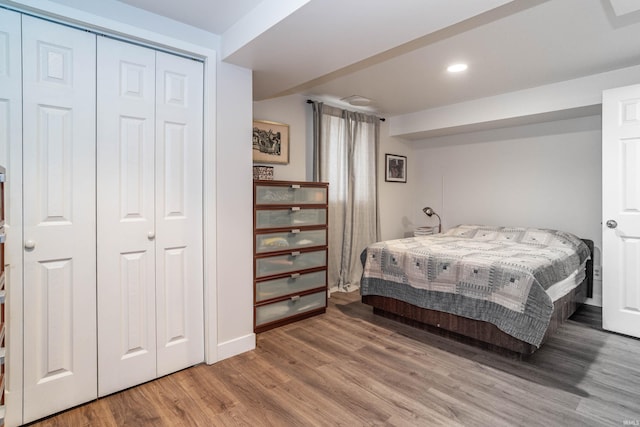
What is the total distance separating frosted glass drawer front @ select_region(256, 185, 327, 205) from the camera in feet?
9.54

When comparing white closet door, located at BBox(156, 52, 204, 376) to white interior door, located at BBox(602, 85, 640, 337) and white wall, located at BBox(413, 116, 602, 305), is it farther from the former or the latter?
white wall, located at BBox(413, 116, 602, 305)

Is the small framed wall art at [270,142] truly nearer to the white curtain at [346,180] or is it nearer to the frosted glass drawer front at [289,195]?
the white curtain at [346,180]

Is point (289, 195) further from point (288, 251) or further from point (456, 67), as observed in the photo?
point (456, 67)

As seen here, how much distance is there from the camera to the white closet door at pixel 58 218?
1.73 m

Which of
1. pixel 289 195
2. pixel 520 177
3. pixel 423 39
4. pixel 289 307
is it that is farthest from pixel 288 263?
pixel 520 177

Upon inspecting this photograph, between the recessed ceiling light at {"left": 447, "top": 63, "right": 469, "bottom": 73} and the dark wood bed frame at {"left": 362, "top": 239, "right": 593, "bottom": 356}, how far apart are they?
6.79 feet

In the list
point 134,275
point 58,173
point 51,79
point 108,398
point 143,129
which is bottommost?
point 108,398

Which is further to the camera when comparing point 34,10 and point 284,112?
point 284,112

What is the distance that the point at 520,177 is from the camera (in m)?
4.12

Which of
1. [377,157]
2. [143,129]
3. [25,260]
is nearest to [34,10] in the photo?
[143,129]

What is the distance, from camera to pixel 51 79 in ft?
5.80

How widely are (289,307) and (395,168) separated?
272 cm

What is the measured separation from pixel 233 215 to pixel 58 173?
102cm

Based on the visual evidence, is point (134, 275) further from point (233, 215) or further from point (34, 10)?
point (34, 10)
